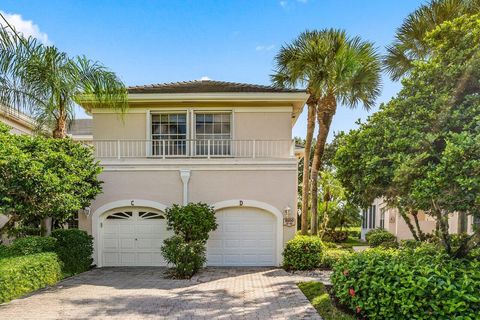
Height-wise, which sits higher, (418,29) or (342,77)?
(418,29)

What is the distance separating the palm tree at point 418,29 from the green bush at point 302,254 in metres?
6.93

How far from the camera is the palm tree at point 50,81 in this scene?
29.0 feet

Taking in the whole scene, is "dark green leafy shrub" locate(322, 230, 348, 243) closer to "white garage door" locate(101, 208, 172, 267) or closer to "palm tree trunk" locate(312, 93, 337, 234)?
"palm tree trunk" locate(312, 93, 337, 234)

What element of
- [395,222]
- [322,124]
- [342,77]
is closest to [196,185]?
[322,124]

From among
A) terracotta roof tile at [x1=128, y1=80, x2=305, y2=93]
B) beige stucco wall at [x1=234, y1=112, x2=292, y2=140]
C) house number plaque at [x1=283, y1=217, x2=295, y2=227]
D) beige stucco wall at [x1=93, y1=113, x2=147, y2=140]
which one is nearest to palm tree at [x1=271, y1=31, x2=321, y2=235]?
terracotta roof tile at [x1=128, y1=80, x2=305, y2=93]

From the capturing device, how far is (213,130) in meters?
13.2

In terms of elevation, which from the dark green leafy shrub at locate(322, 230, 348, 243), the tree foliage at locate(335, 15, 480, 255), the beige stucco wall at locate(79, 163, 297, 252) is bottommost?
the dark green leafy shrub at locate(322, 230, 348, 243)

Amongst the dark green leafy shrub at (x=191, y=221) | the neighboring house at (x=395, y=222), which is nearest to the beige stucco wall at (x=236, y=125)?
the dark green leafy shrub at (x=191, y=221)

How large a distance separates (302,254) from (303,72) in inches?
280

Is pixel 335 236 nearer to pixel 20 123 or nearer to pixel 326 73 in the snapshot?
pixel 326 73

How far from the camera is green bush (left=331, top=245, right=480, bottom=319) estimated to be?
4996mm

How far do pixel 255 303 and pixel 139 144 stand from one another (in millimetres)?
8225

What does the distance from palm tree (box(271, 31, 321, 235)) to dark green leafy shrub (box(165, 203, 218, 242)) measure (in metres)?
5.25

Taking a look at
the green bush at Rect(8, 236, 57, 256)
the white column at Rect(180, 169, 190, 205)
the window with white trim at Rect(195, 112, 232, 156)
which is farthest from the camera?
the window with white trim at Rect(195, 112, 232, 156)
